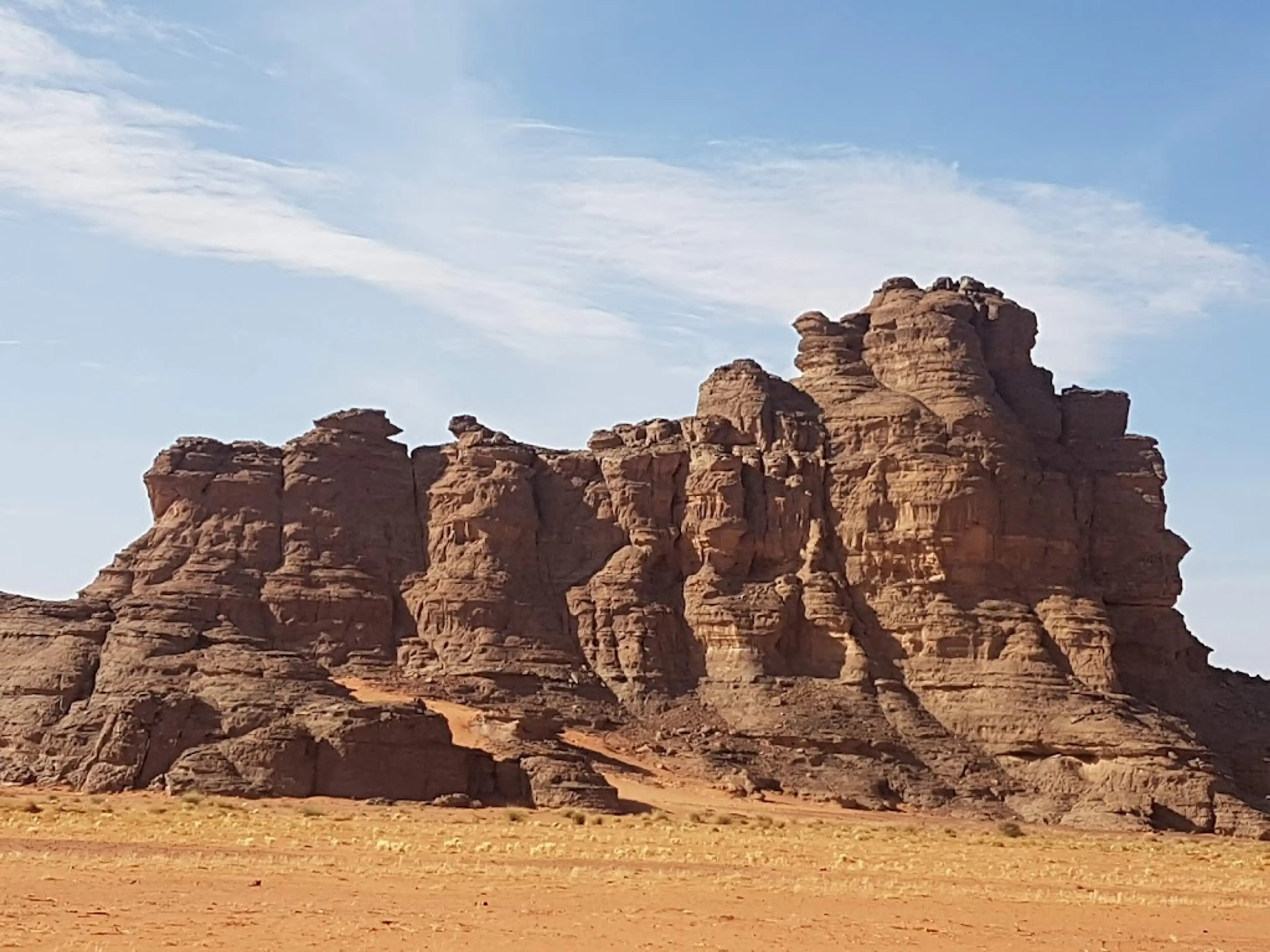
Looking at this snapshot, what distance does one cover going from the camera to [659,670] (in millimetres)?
72750

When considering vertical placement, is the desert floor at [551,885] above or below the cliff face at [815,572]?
below

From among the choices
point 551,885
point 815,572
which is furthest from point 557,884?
point 815,572

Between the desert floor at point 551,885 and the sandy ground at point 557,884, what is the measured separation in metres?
0.08

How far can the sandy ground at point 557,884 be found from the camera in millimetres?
21594

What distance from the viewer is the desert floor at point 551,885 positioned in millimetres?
21609

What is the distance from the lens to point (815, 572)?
7381 cm

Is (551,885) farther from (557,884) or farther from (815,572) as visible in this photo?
(815,572)

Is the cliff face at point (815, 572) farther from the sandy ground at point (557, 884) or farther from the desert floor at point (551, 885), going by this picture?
the desert floor at point (551, 885)

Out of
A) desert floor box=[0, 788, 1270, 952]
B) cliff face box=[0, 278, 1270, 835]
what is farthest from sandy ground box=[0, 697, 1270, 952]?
cliff face box=[0, 278, 1270, 835]

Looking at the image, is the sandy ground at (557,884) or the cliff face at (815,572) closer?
the sandy ground at (557,884)

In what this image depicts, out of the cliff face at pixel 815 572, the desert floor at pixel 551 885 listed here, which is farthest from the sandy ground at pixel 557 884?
the cliff face at pixel 815 572

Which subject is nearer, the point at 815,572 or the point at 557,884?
the point at 557,884

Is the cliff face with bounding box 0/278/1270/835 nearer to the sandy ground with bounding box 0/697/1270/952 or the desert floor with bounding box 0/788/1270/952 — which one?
the sandy ground with bounding box 0/697/1270/952

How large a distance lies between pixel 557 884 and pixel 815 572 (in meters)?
46.7
